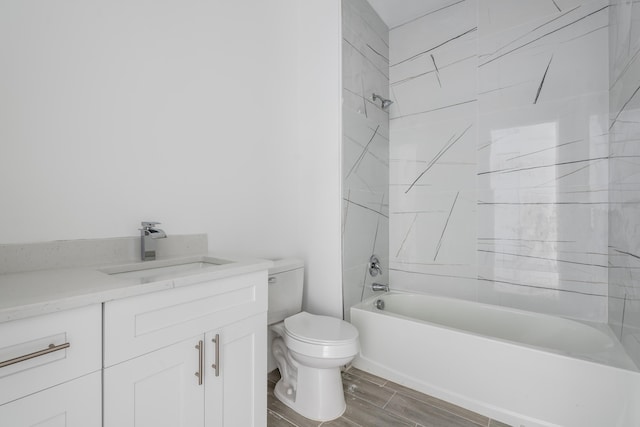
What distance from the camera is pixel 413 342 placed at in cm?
174

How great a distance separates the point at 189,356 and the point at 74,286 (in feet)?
1.33

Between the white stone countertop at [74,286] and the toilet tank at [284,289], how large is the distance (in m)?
0.60

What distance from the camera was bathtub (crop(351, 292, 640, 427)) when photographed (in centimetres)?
127

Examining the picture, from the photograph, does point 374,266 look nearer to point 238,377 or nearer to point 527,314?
point 527,314

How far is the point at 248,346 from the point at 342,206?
1.11 metres

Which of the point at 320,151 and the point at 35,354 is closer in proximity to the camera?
the point at 35,354

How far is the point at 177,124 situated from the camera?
145 cm

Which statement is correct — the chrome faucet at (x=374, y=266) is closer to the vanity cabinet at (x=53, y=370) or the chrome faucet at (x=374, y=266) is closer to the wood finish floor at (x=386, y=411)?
the wood finish floor at (x=386, y=411)

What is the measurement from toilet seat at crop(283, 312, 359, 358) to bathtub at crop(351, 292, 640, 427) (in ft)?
1.29

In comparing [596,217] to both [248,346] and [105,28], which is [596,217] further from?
A: [105,28]

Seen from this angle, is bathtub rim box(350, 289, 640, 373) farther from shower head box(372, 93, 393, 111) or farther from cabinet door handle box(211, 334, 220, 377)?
shower head box(372, 93, 393, 111)

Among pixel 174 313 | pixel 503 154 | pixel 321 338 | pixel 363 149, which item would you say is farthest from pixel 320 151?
pixel 174 313

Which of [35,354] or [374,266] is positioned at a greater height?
[35,354]

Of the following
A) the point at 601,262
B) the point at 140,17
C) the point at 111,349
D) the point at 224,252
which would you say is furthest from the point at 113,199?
the point at 601,262
